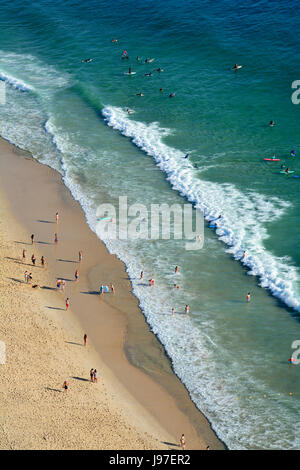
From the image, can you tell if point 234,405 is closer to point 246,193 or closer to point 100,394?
point 100,394

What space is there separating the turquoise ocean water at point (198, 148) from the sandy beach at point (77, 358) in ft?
4.74

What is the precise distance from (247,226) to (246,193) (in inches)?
199

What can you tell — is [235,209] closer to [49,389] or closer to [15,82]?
[49,389]

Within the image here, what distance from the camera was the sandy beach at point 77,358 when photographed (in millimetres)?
31844

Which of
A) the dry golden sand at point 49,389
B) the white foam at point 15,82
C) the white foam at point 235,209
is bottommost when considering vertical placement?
the dry golden sand at point 49,389

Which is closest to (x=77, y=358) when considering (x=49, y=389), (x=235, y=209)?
(x=49, y=389)

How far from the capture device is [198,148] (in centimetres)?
6081

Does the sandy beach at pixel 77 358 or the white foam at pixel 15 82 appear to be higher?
the white foam at pixel 15 82

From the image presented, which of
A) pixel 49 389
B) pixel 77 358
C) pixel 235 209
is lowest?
pixel 49 389

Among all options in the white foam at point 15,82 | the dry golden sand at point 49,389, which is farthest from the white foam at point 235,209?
the white foam at point 15,82

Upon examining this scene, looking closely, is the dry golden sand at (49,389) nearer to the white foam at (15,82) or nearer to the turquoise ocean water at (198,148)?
the turquoise ocean water at (198,148)

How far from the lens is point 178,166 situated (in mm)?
58031

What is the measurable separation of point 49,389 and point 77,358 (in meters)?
3.07

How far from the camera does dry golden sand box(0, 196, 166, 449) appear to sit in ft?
103
